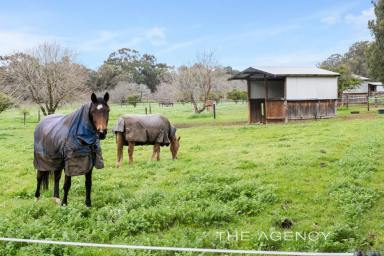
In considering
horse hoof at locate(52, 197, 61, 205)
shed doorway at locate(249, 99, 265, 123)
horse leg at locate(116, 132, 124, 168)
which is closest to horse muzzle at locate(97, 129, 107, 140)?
horse hoof at locate(52, 197, 61, 205)

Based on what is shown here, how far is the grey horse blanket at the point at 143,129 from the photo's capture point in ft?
40.1

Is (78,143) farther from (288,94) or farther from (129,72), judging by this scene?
(129,72)

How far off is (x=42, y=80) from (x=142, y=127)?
25.6 meters

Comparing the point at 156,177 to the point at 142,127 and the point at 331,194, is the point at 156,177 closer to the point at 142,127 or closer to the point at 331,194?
the point at 142,127

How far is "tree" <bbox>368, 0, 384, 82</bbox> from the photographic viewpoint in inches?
1538

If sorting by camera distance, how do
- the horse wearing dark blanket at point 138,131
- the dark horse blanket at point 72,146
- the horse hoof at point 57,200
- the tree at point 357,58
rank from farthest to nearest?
the tree at point 357,58 → the horse wearing dark blanket at point 138,131 → the horse hoof at point 57,200 → the dark horse blanket at point 72,146

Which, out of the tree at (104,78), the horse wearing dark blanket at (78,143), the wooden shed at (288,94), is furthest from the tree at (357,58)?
the horse wearing dark blanket at (78,143)

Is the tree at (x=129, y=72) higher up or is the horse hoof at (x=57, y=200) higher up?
the tree at (x=129, y=72)

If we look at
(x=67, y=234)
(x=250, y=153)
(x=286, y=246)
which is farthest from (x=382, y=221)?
(x=250, y=153)

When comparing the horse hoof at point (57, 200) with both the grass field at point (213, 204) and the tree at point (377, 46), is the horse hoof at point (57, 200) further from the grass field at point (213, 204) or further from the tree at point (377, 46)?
Answer: the tree at point (377, 46)

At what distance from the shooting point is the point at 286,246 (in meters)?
5.30

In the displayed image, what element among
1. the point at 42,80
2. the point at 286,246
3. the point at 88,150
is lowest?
the point at 286,246

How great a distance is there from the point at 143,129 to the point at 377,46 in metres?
34.0

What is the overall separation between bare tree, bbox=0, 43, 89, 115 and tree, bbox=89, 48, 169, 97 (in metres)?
35.2
